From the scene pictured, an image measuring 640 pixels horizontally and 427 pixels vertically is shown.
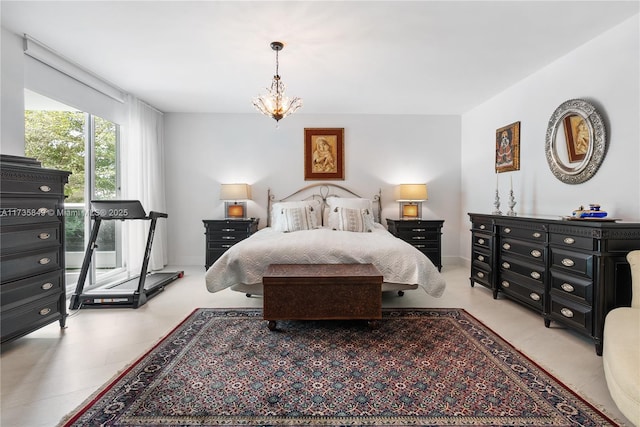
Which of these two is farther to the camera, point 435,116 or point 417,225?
point 435,116

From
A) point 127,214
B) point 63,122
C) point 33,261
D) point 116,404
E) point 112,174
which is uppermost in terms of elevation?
point 63,122

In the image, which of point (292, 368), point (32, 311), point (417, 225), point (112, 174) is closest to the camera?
point (292, 368)

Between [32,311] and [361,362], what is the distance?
8.76 ft

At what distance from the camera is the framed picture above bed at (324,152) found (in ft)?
18.0

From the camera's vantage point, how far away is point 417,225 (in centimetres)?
504

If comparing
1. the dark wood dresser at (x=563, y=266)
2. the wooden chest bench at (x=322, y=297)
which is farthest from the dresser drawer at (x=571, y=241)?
the wooden chest bench at (x=322, y=297)

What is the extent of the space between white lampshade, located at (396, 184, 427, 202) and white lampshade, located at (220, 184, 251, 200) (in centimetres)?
268

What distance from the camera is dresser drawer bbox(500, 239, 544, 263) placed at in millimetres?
2918

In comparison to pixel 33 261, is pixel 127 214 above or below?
above

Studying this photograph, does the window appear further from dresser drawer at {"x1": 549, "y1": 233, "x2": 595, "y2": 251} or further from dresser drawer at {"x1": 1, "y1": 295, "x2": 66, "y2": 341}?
dresser drawer at {"x1": 549, "y1": 233, "x2": 595, "y2": 251}

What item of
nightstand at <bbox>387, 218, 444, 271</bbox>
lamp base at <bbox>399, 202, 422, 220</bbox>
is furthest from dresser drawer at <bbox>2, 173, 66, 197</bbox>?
lamp base at <bbox>399, 202, 422, 220</bbox>

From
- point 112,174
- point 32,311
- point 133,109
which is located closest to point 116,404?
point 32,311

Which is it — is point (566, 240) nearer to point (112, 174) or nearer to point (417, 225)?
point (417, 225)

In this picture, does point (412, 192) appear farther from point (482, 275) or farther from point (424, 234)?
point (482, 275)
